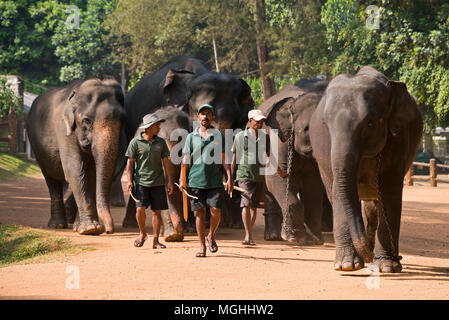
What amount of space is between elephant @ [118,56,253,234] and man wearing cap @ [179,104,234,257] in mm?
1551

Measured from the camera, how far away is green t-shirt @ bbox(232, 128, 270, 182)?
37.1 ft

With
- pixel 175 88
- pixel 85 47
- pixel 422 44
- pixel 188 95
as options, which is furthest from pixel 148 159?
pixel 85 47

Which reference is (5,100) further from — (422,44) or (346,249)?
(346,249)

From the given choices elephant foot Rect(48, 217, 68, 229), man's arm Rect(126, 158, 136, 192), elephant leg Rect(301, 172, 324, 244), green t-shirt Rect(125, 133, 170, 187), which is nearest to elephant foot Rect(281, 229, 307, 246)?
elephant leg Rect(301, 172, 324, 244)

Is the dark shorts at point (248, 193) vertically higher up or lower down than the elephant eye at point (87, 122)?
lower down

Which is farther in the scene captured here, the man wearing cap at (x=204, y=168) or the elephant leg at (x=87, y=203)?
the elephant leg at (x=87, y=203)

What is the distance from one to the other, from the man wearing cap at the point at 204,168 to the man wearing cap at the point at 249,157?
114cm

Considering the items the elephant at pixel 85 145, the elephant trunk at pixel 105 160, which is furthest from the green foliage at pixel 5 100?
the elephant trunk at pixel 105 160

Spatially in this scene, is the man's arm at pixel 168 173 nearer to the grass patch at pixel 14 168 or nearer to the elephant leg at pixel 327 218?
the elephant leg at pixel 327 218

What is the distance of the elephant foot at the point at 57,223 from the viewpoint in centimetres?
1394

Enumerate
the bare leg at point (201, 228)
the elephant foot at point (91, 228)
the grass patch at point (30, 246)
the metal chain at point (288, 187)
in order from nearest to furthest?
1. the bare leg at point (201, 228)
2. the grass patch at point (30, 246)
3. the metal chain at point (288, 187)
4. the elephant foot at point (91, 228)

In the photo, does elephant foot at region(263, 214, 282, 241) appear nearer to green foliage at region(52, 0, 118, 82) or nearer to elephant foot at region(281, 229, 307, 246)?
elephant foot at region(281, 229, 307, 246)

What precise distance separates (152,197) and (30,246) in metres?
2.27
